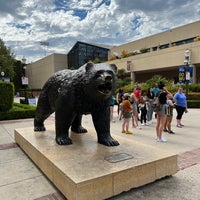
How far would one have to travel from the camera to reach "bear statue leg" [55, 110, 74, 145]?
→ 386 centimetres

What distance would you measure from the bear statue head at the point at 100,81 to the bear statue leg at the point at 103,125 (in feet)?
1.96

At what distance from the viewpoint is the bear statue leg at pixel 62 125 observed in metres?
3.86

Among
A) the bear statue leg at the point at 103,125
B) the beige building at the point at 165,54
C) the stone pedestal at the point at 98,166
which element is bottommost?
the stone pedestal at the point at 98,166

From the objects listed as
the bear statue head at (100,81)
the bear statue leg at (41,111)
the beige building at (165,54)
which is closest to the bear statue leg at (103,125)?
the bear statue head at (100,81)

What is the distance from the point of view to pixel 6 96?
35.3 ft

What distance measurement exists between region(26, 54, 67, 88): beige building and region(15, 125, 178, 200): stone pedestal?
41.6 meters

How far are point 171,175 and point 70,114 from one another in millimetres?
1960

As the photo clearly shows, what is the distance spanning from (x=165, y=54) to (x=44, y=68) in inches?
1183

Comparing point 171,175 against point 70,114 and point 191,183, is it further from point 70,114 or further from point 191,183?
point 70,114

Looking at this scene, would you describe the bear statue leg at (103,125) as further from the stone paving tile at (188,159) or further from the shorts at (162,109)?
the shorts at (162,109)

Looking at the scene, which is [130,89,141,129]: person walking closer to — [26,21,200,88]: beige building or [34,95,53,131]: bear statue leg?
[34,95,53,131]: bear statue leg

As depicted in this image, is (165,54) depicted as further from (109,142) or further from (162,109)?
(109,142)

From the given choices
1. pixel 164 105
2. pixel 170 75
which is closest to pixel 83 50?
pixel 170 75

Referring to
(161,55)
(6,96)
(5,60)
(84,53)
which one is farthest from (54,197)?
(84,53)
